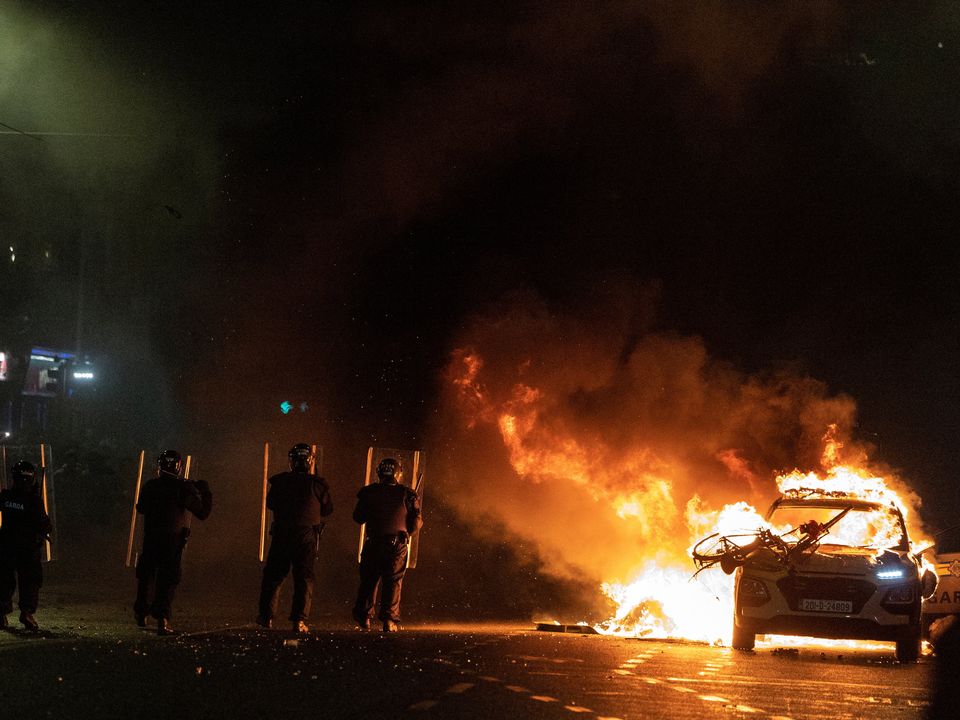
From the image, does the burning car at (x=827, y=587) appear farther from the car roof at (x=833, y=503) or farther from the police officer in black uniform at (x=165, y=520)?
the police officer in black uniform at (x=165, y=520)

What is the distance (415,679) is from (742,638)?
522 cm

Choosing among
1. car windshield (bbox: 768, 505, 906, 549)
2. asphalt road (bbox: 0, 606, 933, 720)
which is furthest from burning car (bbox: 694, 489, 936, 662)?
asphalt road (bbox: 0, 606, 933, 720)

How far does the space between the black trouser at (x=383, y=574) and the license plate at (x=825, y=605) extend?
443 cm

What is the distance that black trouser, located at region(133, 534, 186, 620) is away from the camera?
12.8 meters

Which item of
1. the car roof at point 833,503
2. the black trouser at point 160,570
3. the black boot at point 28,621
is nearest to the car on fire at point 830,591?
the car roof at point 833,503

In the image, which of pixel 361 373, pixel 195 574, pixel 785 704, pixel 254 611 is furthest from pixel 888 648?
pixel 361 373

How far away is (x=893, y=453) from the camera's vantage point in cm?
3089

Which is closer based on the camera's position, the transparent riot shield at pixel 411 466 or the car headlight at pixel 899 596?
the car headlight at pixel 899 596

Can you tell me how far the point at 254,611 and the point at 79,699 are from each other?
10.2 metres

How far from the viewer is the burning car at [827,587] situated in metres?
12.9

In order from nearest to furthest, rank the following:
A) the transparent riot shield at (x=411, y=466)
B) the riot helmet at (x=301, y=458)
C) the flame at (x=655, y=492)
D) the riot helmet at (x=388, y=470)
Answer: the riot helmet at (x=301, y=458)
the riot helmet at (x=388, y=470)
the flame at (x=655, y=492)
the transparent riot shield at (x=411, y=466)

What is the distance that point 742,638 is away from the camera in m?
13.3

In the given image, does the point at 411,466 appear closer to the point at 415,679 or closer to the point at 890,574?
the point at 890,574

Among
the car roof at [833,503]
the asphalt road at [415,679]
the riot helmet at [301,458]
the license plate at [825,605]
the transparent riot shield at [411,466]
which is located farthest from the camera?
the transparent riot shield at [411,466]
